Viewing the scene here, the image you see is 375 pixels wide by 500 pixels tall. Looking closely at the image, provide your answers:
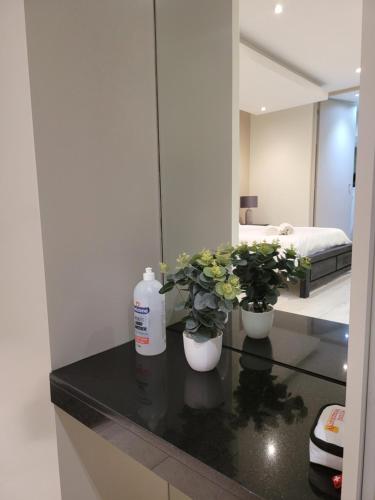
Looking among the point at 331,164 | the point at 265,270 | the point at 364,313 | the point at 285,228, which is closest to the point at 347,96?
the point at 331,164

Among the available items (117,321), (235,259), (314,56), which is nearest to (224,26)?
(314,56)

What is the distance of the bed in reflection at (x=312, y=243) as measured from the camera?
86cm

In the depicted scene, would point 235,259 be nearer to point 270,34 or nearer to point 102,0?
point 270,34

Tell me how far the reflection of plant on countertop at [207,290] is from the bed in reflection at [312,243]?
0.72 feet

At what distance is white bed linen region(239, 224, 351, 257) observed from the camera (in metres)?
0.89

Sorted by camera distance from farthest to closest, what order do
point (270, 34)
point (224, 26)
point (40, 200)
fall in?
point (224, 26) → point (270, 34) → point (40, 200)

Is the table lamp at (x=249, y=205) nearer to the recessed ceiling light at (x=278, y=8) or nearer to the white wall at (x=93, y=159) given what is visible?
the white wall at (x=93, y=159)

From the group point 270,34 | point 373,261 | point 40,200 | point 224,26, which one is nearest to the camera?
point 373,261

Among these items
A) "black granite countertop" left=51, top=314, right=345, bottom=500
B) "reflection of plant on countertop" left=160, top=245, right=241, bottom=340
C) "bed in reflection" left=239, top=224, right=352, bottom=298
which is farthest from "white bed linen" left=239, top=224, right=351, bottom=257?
"black granite countertop" left=51, top=314, right=345, bottom=500

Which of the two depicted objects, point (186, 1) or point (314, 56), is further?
point (186, 1)

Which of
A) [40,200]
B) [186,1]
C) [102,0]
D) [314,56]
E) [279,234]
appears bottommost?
[279,234]

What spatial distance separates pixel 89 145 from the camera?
0.88m

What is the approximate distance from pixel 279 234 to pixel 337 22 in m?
0.55

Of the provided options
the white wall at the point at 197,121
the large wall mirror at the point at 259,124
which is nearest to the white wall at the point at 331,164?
the large wall mirror at the point at 259,124
